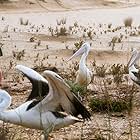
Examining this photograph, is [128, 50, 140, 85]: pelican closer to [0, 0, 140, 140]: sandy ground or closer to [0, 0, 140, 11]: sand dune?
[0, 0, 140, 140]: sandy ground

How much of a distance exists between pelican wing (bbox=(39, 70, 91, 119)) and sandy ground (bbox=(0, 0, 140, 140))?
0.81 ft

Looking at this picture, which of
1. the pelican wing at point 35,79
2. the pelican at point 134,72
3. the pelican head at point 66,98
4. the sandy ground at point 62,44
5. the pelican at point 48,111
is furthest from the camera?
the pelican at point 134,72

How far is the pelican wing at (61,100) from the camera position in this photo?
233 inches

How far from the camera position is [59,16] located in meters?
28.9

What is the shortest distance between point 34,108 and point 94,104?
1.82 metres

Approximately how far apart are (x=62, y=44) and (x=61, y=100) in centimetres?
1089

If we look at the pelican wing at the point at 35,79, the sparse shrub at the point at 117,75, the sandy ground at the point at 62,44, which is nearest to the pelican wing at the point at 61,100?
the sandy ground at the point at 62,44

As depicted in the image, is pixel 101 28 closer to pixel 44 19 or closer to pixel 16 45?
pixel 44 19

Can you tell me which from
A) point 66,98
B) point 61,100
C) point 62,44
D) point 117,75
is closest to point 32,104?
point 61,100

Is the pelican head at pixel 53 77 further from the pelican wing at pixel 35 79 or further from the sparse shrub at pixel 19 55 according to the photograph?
the sparse shrub at pixel 19 55

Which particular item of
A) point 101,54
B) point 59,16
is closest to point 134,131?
point 101,54

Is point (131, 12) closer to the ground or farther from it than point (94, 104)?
closer to the ground

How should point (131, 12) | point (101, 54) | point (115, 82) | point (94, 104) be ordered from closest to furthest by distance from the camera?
point (94, 104)
point (115, 82)
point (101, 54)
point (131, 12)

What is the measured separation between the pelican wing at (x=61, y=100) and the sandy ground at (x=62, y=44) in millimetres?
247
